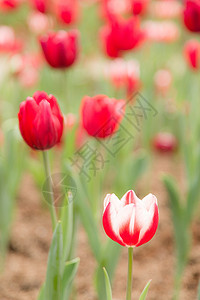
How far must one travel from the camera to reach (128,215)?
84 centimetres

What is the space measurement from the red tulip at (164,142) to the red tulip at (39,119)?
1353 millimetres

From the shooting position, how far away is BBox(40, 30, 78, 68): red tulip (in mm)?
1593

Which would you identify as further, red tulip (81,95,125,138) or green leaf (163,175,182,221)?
green leaf (163,175,182,221)

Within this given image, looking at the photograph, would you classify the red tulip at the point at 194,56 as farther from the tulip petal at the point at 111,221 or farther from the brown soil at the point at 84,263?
the tulip petal at the point at 111,221

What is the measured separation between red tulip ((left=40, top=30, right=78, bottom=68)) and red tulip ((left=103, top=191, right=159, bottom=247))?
2.78 feet

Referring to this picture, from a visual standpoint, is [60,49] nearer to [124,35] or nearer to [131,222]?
[124,35]

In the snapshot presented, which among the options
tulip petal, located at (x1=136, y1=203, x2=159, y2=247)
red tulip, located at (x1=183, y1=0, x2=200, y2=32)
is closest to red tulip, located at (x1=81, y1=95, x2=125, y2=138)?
tulip petal, located at (x1=136, y1=203, x2=159, y2=247)

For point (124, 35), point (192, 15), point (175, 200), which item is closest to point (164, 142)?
point (124, 35)

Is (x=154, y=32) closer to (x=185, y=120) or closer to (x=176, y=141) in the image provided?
(x=176, y=141)

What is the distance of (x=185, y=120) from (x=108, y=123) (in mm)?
851

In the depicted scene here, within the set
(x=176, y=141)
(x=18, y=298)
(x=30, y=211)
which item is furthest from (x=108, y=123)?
(x=176, y=141)

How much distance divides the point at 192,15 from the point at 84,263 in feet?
3.05

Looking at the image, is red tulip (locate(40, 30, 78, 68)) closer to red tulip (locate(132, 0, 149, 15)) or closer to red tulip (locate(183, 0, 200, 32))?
red tulip (locate(183, 0, 200, 32))

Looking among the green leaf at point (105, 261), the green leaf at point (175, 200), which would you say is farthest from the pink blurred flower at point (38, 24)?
the green leaf at point (105, 261)
